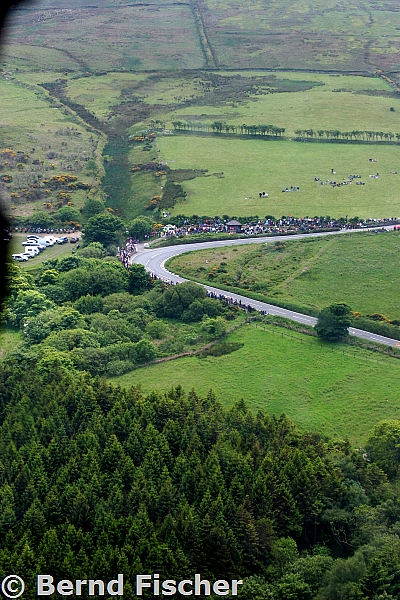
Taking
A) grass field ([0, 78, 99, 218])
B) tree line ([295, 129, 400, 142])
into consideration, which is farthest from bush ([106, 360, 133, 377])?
tree line ([295, 129, 400, 142])

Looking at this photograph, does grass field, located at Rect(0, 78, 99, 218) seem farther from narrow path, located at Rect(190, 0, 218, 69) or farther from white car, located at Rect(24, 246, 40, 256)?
narrow path, located at Rect(190, 0, 218, 69)

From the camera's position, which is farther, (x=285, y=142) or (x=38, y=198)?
(x=285, y=142)

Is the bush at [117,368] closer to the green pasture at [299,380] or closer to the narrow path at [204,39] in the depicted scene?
the green pasture at [299,380]

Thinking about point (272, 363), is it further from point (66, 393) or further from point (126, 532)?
point (126, 532)

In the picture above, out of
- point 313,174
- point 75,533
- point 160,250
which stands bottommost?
point 75,533

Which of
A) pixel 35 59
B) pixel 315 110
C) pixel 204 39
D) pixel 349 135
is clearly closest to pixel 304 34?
pixel 204 39

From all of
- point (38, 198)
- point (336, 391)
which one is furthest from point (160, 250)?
point (336, 391)
